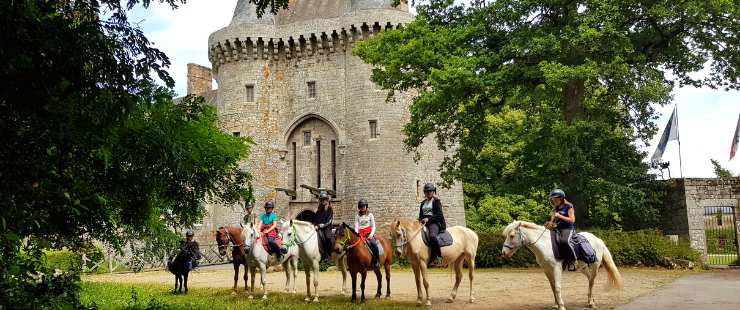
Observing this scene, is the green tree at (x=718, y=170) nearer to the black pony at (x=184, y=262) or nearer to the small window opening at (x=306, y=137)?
the small window opening at (x=306, y=137)

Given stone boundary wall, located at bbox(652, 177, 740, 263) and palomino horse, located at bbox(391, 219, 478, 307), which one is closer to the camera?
palomino horse, located at bbox(391, 219, 478, 307)

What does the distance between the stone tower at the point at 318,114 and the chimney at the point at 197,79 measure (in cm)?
1233

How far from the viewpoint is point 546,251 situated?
35.4 ft

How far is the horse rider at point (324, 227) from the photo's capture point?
527 inches

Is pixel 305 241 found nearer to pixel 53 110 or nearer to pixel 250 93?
pixel 53 110

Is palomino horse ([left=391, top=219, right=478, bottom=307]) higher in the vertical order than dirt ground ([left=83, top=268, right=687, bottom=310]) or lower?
higher

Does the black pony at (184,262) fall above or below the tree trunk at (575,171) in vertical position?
below

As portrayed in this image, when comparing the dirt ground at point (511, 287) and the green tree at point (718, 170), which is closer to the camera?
the dirt ground at point (511, 287)

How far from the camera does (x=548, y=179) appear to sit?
22375 millimetres

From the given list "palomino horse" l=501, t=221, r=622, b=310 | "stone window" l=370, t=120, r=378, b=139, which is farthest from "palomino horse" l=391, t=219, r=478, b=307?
"stone window" l=370, t=120, r=378, b=139

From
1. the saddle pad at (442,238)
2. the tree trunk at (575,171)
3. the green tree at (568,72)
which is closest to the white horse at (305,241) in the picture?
the saddle pad at (442,238)

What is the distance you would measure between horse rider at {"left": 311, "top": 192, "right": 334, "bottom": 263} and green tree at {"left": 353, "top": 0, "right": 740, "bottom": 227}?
841 centimetres

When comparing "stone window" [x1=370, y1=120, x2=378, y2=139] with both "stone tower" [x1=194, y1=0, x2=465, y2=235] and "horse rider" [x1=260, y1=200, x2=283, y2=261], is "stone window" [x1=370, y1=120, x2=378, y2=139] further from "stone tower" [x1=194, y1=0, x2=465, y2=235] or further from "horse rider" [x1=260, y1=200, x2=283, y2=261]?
"horse rider" [x1=260, y1=200, x2=283, y2=261]

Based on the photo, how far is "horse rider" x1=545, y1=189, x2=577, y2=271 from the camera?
1077cm
